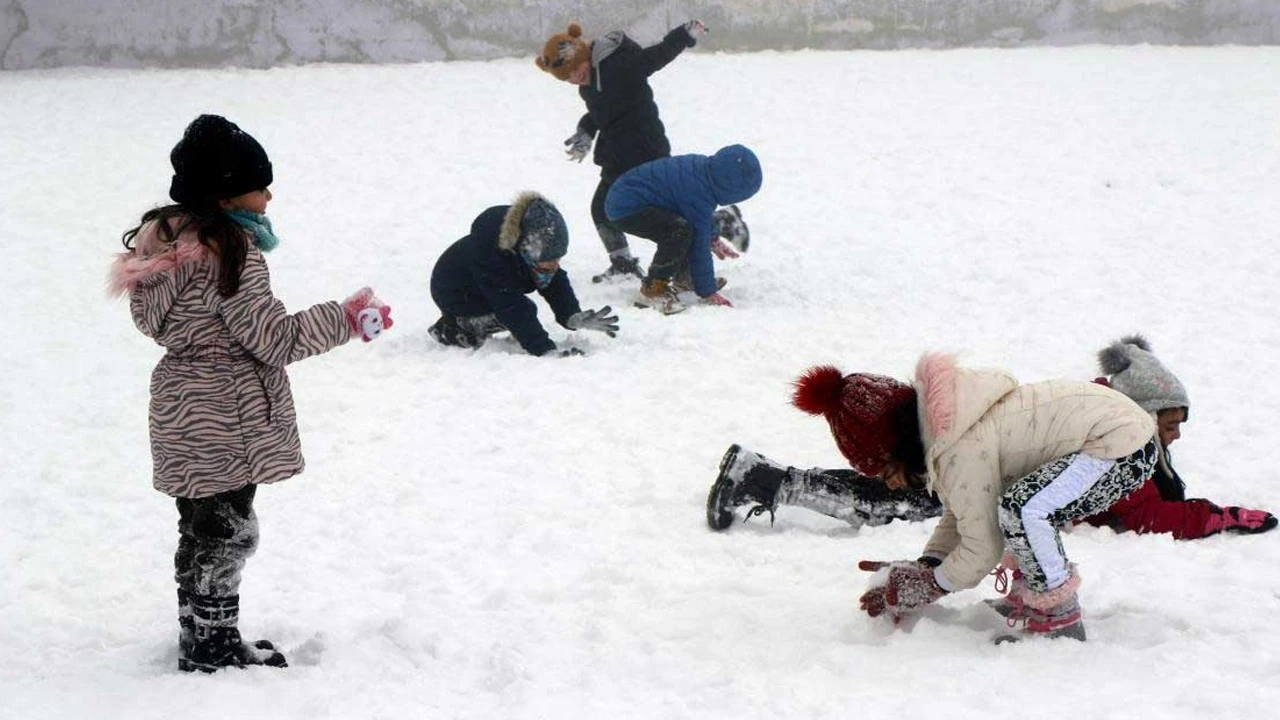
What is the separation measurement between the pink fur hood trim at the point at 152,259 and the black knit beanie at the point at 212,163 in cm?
11

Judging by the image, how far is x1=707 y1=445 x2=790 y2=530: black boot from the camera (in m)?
4.08

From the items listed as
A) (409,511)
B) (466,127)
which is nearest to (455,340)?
(409,511)

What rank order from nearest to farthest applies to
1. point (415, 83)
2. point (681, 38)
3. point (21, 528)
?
point (21, 528), point (681, 38), point (415, 83)

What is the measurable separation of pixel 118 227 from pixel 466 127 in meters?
3.27

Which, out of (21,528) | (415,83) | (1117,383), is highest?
(415,83)

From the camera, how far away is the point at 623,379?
→ 18.8 feet

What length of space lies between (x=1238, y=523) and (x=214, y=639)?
3075mm

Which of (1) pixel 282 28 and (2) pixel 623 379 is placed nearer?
(2) pixel 623 379

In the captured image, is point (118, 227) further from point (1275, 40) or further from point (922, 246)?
point (1275, 40)

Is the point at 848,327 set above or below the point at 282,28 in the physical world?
below

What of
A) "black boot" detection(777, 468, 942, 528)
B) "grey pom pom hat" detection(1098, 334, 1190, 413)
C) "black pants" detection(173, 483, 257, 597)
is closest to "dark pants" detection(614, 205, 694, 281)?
"black boot" detection(777, 468, 942, 528)

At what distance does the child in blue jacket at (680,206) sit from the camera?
6605 millimetres

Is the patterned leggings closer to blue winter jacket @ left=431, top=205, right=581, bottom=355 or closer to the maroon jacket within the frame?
the maroon jacket

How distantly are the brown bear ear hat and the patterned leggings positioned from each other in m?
4.60
